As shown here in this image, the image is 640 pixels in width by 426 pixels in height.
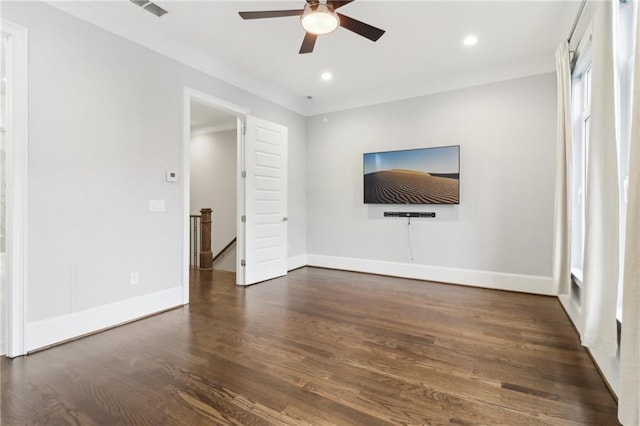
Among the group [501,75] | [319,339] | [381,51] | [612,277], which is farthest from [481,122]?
[319,339]

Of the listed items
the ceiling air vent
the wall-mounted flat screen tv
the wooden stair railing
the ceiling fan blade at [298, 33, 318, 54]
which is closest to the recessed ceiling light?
the wall-mounted flat screen tv

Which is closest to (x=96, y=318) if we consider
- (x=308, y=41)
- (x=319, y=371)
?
(x=319, y=371)

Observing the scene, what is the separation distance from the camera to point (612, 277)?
5.55 ft

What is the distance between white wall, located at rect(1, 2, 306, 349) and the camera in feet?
8.32

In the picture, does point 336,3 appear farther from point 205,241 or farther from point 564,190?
point 205,241

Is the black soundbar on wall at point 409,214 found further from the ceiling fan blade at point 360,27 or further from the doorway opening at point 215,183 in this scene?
the doorway opening at point 215,183

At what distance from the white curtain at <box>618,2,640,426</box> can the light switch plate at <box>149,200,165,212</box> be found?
372cm

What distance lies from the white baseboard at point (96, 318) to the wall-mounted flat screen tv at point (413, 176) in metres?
3.31

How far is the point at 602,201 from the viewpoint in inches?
70.6

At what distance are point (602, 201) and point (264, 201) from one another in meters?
3.89

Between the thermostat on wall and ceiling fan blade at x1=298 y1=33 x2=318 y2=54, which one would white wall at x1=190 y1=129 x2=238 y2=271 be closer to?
the thermostat on wall

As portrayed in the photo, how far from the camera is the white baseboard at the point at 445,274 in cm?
409

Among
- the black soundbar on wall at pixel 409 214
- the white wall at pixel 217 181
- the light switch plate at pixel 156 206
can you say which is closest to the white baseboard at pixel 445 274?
the black soundbar on wall at pixel 409 214

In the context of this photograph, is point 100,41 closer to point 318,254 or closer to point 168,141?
point 168,141
